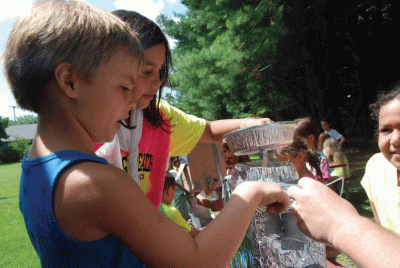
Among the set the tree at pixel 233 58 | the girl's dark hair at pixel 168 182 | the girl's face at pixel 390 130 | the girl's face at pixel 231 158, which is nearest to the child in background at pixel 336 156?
the girl's face at pixel 231 158

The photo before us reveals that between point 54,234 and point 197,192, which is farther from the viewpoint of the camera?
point 197,192

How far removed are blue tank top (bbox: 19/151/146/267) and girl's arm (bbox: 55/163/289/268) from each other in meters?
0.02

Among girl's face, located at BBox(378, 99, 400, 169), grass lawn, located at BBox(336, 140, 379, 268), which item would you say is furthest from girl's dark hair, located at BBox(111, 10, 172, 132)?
grass lawn, located at BBox(336, 140, 379, 268)

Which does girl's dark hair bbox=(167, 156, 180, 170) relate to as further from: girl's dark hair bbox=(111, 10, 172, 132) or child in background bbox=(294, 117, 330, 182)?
girl's dark hair bbox=(111, 10, 172, 132)

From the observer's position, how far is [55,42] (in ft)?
2.10

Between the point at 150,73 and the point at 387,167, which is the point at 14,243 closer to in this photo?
the point at 150,73

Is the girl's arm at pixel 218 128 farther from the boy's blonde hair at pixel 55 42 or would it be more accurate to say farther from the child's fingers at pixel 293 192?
the boy's blonde hair at pixel 55 42

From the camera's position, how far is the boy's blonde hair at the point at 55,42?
0.64 m

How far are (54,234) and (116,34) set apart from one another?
18.1 inches

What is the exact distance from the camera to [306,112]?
915 centimetres

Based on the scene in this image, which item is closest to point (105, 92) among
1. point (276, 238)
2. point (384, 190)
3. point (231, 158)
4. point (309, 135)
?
point (276, 238)

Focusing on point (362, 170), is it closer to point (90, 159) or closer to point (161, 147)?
point (161, 147)

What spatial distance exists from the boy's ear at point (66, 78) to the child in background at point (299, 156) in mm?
1955

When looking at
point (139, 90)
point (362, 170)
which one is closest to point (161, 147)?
point (139, 90)
